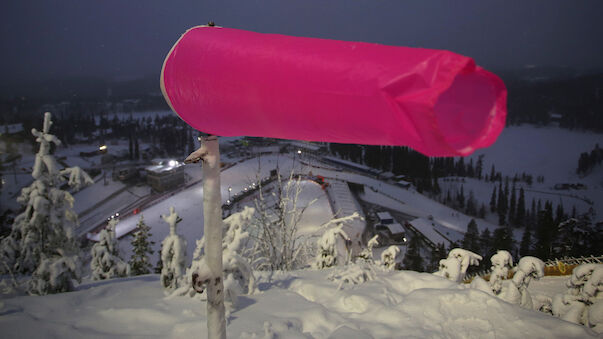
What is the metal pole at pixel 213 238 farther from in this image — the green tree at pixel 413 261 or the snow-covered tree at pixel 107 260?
the green tree at pixel 413 261

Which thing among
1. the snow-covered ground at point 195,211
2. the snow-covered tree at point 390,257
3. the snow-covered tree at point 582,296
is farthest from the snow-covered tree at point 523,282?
the snow-covered ground at point 195,211

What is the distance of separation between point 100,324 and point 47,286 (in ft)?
14.6

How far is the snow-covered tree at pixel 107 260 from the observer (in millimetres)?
11227

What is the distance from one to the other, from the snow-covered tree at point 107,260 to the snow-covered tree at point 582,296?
1272 centimetres

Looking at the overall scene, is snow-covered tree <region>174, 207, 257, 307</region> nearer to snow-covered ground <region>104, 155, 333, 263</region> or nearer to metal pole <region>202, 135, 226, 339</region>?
metal pole <region>202, 135, 226, 339</region>

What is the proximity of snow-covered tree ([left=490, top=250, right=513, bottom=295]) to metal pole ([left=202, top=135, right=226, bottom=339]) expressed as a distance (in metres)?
7.81

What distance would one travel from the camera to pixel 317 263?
1118 centimetres

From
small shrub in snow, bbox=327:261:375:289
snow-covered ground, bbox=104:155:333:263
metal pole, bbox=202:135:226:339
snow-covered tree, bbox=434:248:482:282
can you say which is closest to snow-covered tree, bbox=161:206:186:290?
small shrub in snow, bbox=327:261:375:289

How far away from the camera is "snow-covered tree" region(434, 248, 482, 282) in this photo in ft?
23.8

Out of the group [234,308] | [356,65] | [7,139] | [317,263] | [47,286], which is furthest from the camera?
[7,139]

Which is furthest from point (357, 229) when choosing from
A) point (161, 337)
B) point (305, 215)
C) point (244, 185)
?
point (161, 337)

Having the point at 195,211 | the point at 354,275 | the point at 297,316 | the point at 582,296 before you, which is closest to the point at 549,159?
the point at 195,211

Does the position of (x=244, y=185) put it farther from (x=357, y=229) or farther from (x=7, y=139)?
(x=7, y=139)

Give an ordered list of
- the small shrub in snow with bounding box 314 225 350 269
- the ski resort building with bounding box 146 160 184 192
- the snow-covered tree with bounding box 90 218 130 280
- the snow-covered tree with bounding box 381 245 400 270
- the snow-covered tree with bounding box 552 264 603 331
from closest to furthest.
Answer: the snow-covered tree with bounding box 552 264 603 331
the snow-covered tree with bounding box 381 245 400 270
the small shrub in snow with bounding box 314 225 350 269
the snow-covered tree with bounding box 90 218 130 280
the ski resort building with bounding box 146 160 184 192
